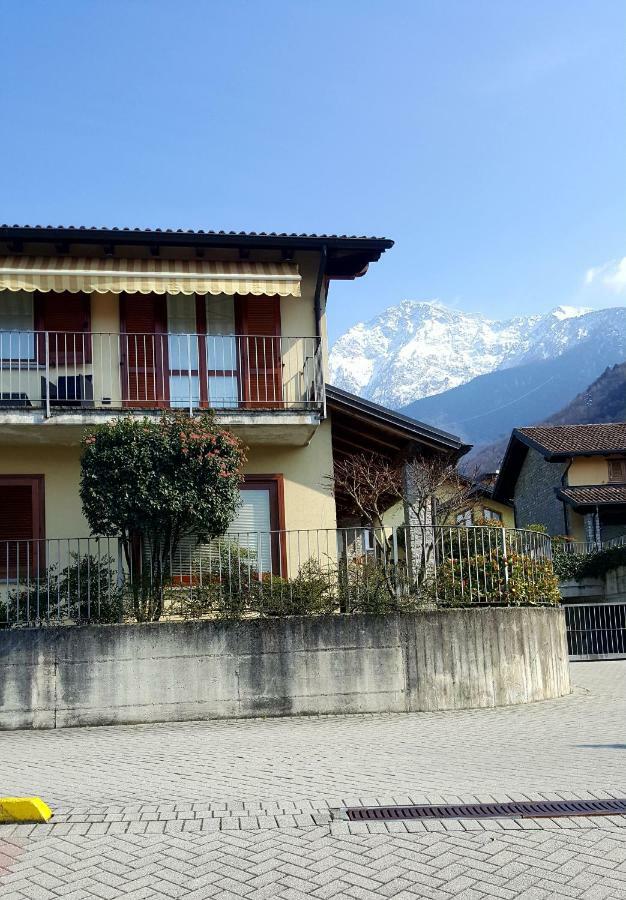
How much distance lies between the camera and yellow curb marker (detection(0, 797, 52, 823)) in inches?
238

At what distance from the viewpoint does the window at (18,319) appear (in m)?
15.3

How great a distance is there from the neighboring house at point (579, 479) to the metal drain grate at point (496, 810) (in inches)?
1258

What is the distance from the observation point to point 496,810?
617 centimetres

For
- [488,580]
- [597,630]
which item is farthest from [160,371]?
[597,630]

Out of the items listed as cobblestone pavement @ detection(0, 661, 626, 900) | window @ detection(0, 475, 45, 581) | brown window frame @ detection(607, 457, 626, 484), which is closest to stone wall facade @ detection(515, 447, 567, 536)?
brown window frame @ detection(607, 457, 626, 484)

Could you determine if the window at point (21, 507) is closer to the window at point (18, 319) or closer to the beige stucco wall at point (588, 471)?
the window at point (18, 319)

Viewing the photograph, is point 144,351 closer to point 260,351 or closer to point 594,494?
point 260,351

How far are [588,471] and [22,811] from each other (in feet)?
118

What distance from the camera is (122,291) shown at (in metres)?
14.7

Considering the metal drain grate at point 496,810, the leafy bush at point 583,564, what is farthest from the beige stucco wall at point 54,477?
the leafy bush at point 583,564

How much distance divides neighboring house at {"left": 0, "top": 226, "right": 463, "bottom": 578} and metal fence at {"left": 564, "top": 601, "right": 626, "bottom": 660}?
10182 millimetres

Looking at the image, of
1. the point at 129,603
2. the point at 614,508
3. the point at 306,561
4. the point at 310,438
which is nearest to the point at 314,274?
the point at 310,438

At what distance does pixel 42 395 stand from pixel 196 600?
5.14 meters

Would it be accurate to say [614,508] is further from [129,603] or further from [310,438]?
[129,603]
